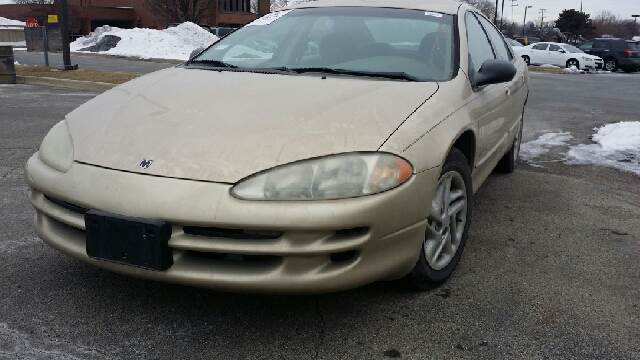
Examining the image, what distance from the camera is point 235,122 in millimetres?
2461

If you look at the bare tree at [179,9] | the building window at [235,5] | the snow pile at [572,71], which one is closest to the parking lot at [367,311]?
the snow pile at [572,71]

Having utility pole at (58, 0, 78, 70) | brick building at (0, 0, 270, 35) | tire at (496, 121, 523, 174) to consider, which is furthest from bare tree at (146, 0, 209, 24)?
tire at (496, 121, 523, 174)

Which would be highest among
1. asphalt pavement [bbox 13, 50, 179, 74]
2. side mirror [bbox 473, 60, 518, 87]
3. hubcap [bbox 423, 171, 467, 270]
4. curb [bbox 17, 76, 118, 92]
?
side mirror [bbox 473, 60, 518, 87]

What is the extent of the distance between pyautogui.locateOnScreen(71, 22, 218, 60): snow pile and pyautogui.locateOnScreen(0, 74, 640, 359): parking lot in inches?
901

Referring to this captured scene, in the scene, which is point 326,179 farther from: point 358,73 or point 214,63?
point 214,63

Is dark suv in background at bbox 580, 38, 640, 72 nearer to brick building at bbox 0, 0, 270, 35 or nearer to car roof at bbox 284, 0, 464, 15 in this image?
brick building at bbox 0, 0, 270, 35

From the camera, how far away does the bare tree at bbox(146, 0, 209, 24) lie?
39.9m

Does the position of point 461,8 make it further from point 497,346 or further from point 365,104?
point 497,346

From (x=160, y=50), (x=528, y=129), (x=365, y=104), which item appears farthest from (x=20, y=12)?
(x=365, y=104)

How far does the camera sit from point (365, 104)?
259cm

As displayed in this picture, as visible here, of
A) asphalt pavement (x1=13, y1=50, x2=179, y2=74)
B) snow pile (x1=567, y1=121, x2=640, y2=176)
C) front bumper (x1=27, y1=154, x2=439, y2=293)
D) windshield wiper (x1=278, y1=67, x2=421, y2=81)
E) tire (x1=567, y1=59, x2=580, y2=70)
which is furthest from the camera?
tire (x1=567, y1=59, x2=580, y2=70)

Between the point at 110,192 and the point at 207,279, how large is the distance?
501 mm

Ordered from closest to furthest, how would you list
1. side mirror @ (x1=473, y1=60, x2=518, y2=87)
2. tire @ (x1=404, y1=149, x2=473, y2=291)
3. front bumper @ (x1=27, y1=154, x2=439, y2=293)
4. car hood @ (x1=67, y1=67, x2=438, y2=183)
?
1. front bumper @ (x1=27, y1=154, x2=439, y2=293)
2. car hood @ (x1=67, y1=67, x2=438, y2=183)
3. tire @ (x1=404, y1=149, x2=473, y2=291)
4. side mirror @ (x1=473, y1=60, x2=518, y2=87)

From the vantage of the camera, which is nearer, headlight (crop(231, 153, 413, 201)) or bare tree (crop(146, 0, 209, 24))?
headlight (crop(231, 153, 413, 201))
